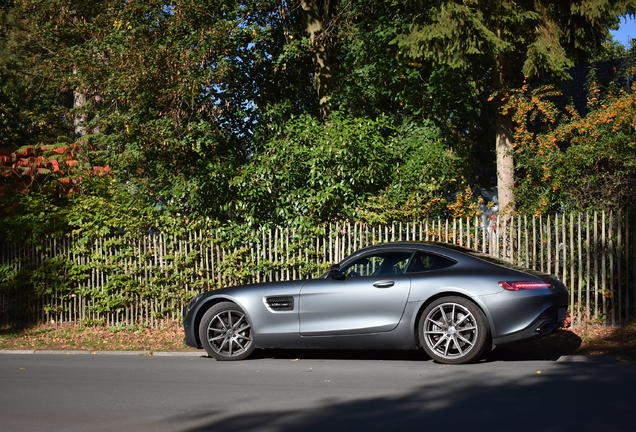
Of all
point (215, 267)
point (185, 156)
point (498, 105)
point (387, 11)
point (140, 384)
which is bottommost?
point (140, 384)

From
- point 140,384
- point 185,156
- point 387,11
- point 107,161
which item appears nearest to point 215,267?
point 185,156

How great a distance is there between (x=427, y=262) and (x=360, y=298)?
91 cm

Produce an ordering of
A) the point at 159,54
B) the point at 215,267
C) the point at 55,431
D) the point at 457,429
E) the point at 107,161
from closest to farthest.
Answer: the point at 457,429 → the point at 55,431 → the point at 215,267 → the point at 159,54 → the point at 107,161

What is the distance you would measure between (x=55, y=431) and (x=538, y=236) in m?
8.33

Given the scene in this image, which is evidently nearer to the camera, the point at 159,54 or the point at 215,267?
the point at 215,267

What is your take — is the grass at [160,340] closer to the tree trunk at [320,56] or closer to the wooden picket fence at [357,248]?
the wooden picket fence at [357,248]

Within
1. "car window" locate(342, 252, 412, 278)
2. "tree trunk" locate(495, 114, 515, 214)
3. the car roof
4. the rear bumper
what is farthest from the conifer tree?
the rear bumper

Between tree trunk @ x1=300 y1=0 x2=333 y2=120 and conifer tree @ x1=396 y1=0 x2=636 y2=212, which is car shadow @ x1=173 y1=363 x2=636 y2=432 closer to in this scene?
conifer tree @ x1=396 y1=0 x2=636 y2=212

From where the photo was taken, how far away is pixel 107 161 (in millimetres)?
16703

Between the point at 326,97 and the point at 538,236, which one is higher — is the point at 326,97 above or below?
above

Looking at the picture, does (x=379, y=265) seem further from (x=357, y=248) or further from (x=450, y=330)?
(x=357, y=248)

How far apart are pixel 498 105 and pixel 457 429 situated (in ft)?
42.9

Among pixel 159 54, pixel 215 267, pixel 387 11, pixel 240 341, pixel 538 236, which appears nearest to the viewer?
pixel 240 341

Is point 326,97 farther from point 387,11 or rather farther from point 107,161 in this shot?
point 107,161
